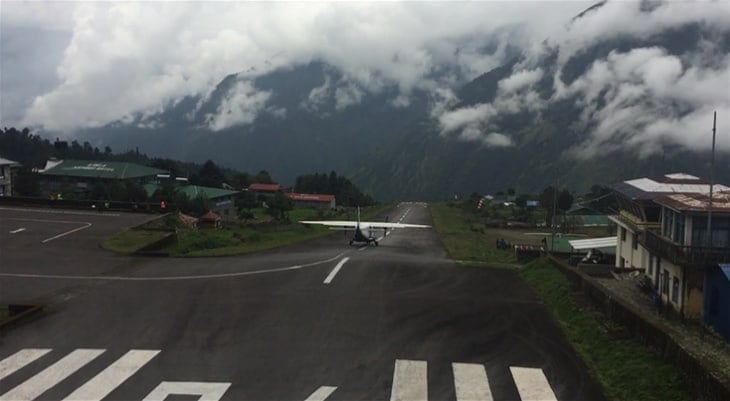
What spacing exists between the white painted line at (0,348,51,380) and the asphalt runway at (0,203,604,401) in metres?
0.06

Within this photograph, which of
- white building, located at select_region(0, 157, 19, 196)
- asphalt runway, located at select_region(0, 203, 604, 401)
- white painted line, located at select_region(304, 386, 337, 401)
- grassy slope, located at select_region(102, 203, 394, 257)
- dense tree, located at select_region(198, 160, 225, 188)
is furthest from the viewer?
dense tree, located at select_region(198, 160, 225, 188)

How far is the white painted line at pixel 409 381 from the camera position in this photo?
13.3 m

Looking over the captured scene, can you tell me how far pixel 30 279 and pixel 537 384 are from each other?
70.4 feet

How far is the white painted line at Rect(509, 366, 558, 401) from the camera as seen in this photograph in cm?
1349

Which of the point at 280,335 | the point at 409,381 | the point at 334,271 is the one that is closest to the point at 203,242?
the point at 334,271

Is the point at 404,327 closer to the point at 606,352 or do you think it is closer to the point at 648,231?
the point at 606,352

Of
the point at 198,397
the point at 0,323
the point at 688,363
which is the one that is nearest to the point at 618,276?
the point at 688,363

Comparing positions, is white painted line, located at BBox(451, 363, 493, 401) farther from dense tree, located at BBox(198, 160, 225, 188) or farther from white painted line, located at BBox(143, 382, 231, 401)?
dense tree, located at BBox(198, 160, 225, 188)

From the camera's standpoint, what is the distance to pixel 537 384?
14266 millimetres

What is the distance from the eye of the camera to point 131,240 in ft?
121

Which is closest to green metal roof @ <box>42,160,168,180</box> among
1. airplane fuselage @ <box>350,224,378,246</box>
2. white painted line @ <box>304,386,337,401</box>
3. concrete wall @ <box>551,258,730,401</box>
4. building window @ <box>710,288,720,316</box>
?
airplane fuselage @ <box>350,224,378,246</box>

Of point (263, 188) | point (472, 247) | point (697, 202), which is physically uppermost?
point (697, 202)

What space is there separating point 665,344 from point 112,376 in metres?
13.6

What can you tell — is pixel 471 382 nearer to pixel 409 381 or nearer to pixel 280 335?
pixel 409 381
